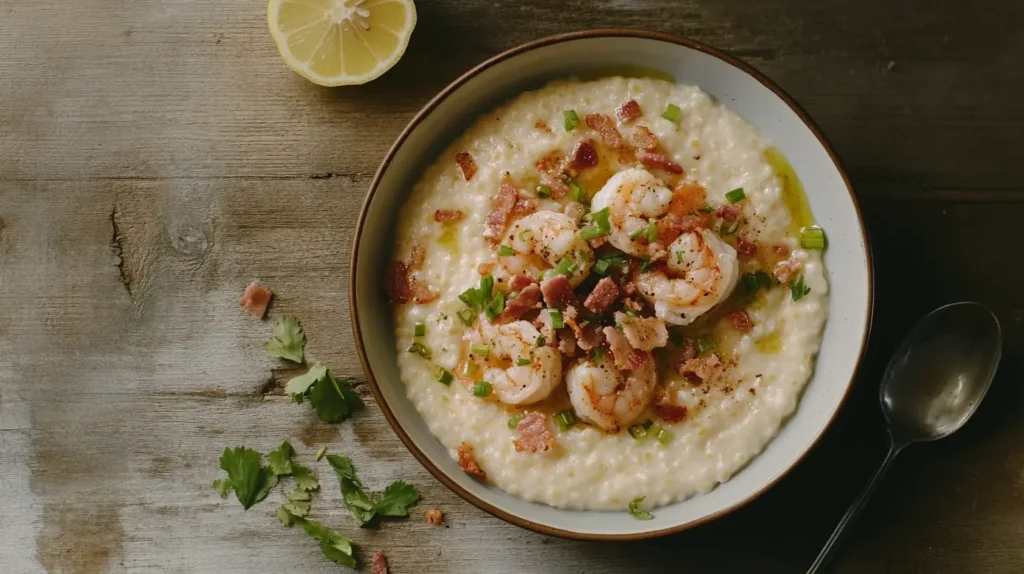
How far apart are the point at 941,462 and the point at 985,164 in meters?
1.30

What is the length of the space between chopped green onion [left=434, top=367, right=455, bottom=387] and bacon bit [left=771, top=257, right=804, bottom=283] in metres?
1.33

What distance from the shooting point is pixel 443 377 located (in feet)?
10.2

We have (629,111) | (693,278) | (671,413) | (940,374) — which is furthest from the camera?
(940,374)

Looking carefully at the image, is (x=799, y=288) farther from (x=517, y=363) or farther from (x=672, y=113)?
(x=517, y=363)

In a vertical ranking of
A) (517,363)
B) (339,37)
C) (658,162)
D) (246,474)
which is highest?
(339,37)

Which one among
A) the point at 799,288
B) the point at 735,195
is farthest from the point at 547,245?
the point at 799,288

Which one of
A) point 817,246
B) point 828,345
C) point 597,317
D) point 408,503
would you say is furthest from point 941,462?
point 408,503

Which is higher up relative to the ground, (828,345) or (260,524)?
(828,345)

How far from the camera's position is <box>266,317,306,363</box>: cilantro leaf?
342 cm

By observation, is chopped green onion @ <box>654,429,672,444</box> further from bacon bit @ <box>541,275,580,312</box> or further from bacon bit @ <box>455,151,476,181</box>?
bacon bit @ <box>455,151,476,181</box>

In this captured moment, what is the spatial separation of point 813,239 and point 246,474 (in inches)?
99.7

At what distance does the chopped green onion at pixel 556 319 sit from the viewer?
3047 millimetres

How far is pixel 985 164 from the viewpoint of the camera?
347 cm

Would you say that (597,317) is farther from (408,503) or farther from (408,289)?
(408,503)
